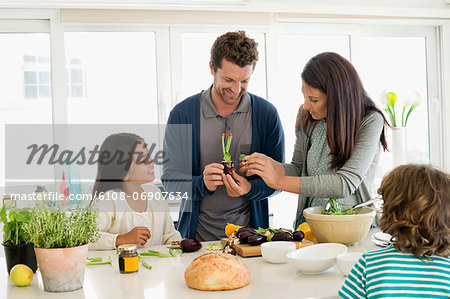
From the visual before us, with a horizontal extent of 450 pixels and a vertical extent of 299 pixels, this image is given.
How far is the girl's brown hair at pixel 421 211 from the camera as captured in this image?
1156 mm

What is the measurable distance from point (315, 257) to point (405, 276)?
1.38 ft

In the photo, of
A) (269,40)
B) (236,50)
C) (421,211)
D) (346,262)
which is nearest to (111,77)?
(269,40)

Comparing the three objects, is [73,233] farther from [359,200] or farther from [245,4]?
[245,4]

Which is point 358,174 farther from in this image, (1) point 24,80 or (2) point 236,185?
(1) point 24,80

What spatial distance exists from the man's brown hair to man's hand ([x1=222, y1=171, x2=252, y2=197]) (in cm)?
49

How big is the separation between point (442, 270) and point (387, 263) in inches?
4.8

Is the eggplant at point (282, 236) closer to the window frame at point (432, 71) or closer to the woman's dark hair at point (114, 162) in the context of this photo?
the woman's dark hair at point (114, 162)

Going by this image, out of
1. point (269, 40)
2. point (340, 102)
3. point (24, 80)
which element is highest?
point (269, 40)

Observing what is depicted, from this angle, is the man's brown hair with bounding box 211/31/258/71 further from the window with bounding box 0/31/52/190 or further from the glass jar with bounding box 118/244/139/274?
the window with bounding box 0/31/52/190

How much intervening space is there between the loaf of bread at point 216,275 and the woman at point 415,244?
0.31 m

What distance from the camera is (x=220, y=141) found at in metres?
2.34

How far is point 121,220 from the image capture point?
2.23 metres

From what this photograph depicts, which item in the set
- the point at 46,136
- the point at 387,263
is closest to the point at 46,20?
the point at 46,136

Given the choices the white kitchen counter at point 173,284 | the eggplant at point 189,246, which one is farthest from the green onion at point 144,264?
the eggplant at point 189,246
